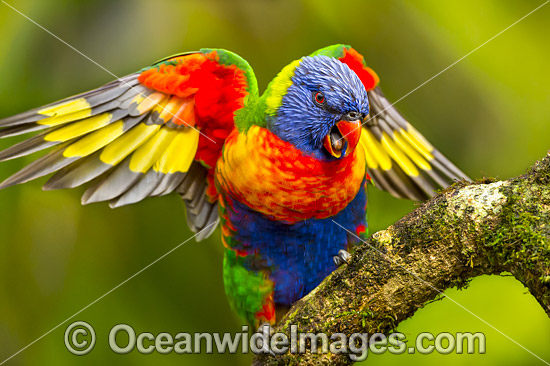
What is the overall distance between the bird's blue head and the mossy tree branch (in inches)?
17.7

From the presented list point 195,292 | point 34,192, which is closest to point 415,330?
point 195,292

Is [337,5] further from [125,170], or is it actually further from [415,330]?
[415,330]

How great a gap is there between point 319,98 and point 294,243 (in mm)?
616

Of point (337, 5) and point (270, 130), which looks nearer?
point (270, 130)

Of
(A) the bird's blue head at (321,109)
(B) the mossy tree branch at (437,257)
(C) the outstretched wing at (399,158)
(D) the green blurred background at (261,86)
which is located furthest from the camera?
(D) the green blurred background at (261,86)

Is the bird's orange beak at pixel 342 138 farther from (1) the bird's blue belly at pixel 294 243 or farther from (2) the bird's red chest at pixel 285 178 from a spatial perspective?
(1) the bird's blue belly at pixel 294 243

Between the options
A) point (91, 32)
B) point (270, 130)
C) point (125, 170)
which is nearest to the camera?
point (270, 130)

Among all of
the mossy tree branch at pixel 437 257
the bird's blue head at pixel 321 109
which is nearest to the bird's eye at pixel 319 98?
the bird's blue head at pixel 321 109

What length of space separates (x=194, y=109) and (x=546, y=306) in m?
1.50

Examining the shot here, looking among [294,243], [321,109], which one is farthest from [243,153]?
[294,243]

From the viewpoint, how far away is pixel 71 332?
8.70 ft

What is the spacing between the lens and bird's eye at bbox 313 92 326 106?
184 cm

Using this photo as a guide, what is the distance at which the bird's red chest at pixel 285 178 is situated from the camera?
185 cm

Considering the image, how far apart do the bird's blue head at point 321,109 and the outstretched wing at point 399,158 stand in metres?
0.61
